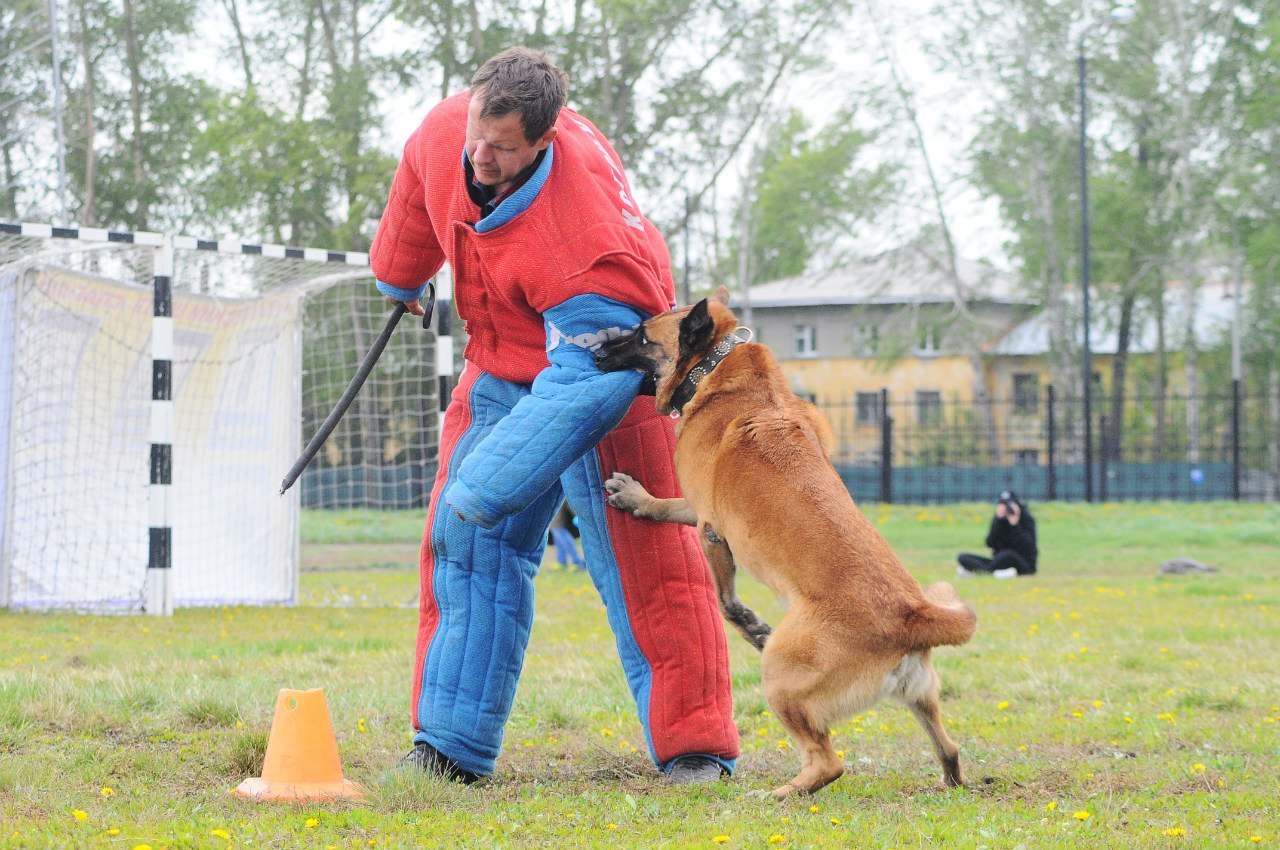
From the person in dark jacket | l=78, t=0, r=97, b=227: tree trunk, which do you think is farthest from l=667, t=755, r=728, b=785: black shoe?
l=78, t=0, r=97, b=227: tree trunk

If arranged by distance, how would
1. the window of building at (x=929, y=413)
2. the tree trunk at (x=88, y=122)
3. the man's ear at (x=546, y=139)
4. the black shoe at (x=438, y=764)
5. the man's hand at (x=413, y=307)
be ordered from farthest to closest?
the tree trunk at (x=88, y=122) < the window of building at (x=929, y=413) < the man's hand at (x=413, y=307) < the black shoe at (x=438, y=764) < the man's ear at (x=546, y=139)

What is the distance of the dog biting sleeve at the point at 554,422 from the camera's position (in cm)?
385

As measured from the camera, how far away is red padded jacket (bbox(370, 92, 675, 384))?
3918mm

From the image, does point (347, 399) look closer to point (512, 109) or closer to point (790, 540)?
point (512, 109)

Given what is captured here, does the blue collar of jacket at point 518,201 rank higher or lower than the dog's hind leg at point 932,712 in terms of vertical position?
higher

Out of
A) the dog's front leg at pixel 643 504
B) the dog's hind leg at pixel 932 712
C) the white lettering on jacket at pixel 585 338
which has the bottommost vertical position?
the dog's hind leg at pixel 932 712

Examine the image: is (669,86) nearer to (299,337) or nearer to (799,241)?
(799,241)

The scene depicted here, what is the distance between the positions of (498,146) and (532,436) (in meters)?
0.83

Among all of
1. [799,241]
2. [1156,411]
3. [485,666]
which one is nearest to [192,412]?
[485,666]

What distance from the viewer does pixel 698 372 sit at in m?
4.19

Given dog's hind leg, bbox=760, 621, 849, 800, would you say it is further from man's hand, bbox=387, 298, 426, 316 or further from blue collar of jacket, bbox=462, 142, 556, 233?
man's hand, bbox=387, 298, 426, 316

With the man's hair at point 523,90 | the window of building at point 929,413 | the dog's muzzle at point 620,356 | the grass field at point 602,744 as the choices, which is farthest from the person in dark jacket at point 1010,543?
the window of building at point 929,413

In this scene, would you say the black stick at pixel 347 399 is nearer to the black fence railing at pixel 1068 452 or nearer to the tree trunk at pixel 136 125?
the black fence railing at pixel 1068 452

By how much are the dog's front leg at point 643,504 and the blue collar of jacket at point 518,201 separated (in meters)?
0.93
